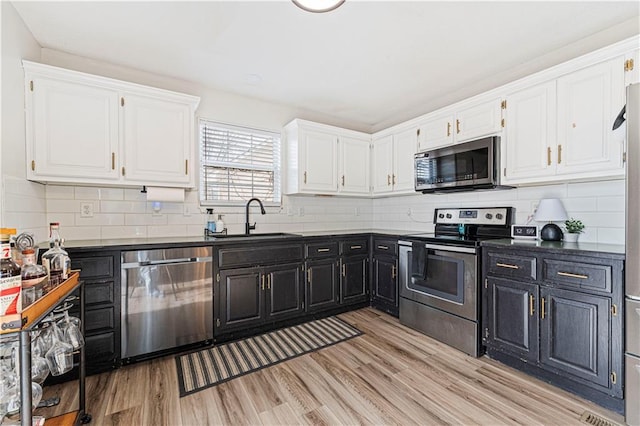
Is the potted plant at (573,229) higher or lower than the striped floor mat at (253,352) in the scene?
higher

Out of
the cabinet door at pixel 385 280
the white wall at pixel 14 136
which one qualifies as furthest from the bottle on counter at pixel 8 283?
the cabinet door at pixel 385 280

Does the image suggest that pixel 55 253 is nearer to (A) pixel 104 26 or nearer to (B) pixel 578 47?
(A) pixel 104 26

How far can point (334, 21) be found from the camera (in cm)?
211

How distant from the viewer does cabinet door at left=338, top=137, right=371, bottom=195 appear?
149 inches

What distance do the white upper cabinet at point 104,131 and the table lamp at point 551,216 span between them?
3.12 meters

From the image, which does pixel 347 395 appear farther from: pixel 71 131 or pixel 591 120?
pixel 71 131

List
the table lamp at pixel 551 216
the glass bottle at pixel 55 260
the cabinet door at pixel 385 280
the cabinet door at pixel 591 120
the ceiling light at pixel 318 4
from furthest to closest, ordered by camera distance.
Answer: the cabinet door at pixel 385 280 → the table lamp at pixel 551 216 → the cabinet door at pixel 591 120 → the ceiling light at pixel 318 4 → the glass bottle at pixel 55 260

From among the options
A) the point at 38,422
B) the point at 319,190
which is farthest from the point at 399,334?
the point at 38,422

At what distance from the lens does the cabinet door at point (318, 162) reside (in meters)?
3.46

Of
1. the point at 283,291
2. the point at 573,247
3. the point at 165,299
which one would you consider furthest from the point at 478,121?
the point at 165,299

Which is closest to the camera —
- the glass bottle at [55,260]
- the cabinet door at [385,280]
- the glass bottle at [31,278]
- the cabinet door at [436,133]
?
the glass bottle at [31,278]

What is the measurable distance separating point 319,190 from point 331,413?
234 centimetres

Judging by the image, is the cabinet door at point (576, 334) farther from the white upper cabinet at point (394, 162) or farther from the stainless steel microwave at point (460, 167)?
the white upper cabinet at point (394, 162)

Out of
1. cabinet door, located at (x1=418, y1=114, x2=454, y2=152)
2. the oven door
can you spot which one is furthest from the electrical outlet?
cabinet door, located at (x1=418, y1=114, x2=454, y2=152)
